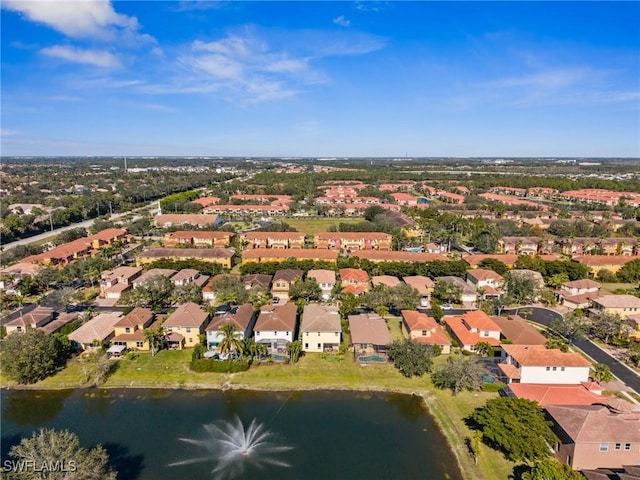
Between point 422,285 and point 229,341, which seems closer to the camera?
point 229,341

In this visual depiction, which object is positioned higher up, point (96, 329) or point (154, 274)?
point (154, 274)

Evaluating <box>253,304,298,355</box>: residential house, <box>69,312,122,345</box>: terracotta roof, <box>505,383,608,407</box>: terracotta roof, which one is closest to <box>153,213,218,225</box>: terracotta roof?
<box>69,312,122,345</box>: terracotta roof

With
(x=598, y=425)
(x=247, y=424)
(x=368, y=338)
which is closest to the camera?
(x=598, y=425)

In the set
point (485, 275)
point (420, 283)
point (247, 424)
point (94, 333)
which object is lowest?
point (247, 424)

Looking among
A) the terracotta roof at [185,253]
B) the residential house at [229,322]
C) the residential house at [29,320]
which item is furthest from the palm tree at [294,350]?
the terracotta roof at [185,253]

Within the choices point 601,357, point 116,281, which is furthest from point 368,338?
point 116,281

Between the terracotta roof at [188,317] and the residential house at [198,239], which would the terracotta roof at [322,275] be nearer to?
the terracotta roof at [188,317]

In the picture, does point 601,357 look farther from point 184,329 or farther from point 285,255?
point 285,255
